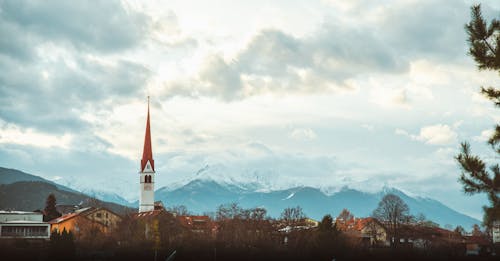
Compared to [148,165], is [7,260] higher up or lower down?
lower down

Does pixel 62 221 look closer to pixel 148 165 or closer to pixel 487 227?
pixel 148 165

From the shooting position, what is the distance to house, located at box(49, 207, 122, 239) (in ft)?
280

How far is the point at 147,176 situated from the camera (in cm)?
13050

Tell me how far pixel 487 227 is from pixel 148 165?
11935 cm

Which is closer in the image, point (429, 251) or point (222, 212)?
point (429, 251)

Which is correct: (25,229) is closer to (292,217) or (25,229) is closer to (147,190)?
(292,217)

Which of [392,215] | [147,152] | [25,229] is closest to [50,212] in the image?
[25,229]

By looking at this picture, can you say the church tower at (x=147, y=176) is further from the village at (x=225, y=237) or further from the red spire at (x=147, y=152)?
the village at (x=225, y=237)

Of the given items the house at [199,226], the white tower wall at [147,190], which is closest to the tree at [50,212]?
the white tower wall at [147,190]

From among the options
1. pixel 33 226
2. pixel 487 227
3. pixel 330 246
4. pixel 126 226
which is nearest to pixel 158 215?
pixel 126 226

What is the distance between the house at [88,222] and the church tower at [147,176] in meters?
23.9

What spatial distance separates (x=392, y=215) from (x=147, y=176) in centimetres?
5837

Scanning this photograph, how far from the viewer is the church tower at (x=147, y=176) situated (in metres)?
125

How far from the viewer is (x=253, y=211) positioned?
302 ft
